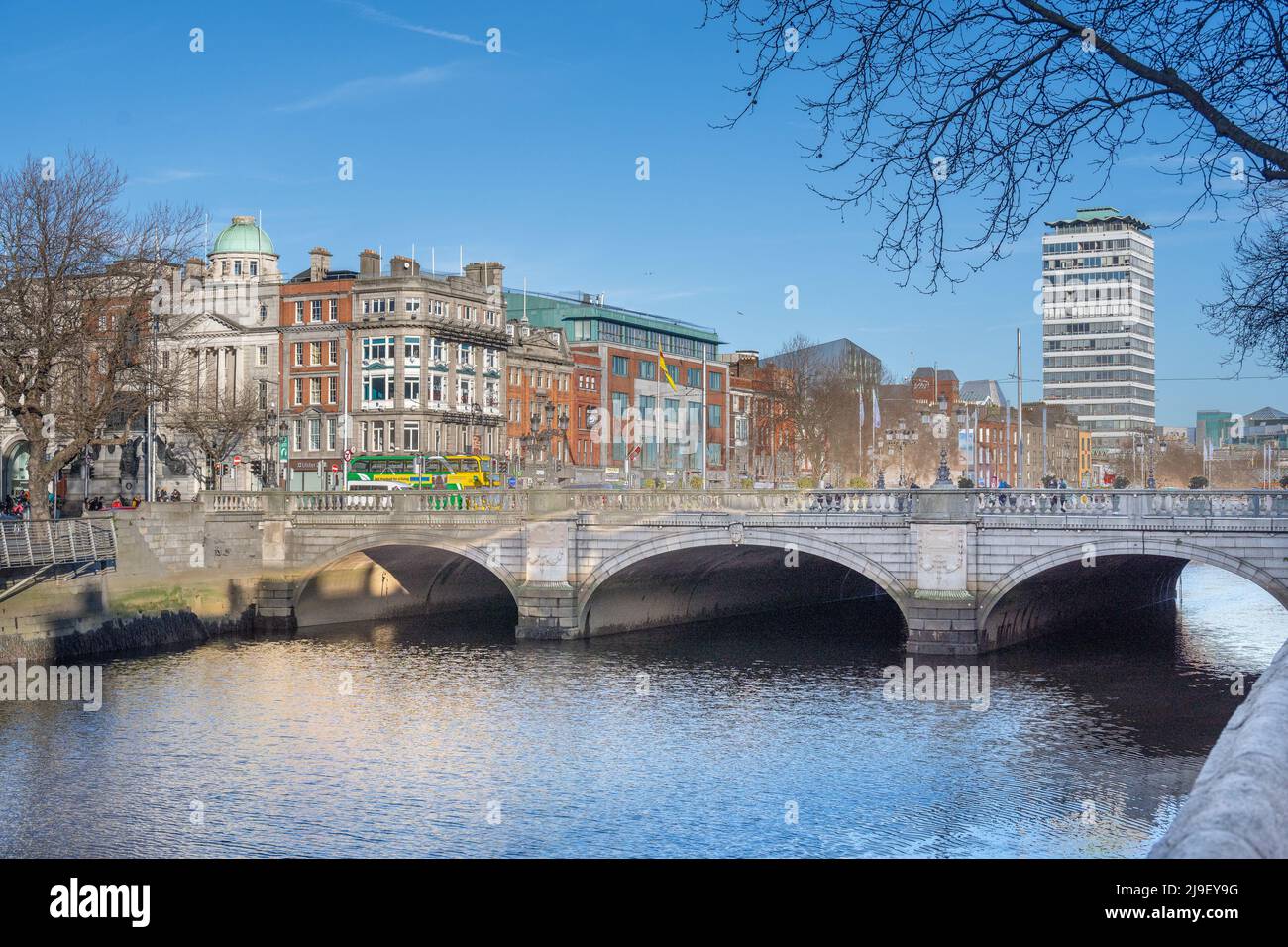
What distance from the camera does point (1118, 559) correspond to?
141 ft

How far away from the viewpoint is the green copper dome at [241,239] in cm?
9019

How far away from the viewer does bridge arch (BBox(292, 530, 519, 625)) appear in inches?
1939

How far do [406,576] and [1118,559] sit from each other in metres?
28.4

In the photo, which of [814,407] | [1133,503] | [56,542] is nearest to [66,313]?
[56,542]

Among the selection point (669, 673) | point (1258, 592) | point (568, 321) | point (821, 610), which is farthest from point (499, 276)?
point (669, 673)

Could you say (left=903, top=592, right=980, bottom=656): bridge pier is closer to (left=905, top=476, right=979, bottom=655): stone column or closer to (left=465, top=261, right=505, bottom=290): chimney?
(left=905, top=476, right=979, bottom=655): stone column

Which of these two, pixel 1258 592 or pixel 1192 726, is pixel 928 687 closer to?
pixel 1192 726

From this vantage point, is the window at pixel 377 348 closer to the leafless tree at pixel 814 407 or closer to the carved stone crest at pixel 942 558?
the leafless tree at pixel 814 407

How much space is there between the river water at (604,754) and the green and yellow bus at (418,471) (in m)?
23.8

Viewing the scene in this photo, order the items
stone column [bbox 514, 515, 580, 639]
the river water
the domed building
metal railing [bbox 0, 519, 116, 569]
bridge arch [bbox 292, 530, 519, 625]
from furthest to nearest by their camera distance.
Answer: the domed building
bridge arch [bbox 292, 530, 519, 625]
stone column [bbox 514, 515, 580, 639]
metal railing [bbox 0, 519, 116, 569]
the river water

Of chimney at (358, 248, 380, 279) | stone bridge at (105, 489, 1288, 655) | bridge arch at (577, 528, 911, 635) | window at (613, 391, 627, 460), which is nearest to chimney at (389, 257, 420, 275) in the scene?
chimney at (358, 248, 380, 279)

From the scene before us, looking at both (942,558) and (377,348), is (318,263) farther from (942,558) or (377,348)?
(942,558)

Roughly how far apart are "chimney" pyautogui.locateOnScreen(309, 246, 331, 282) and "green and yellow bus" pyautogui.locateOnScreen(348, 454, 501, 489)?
17.4m

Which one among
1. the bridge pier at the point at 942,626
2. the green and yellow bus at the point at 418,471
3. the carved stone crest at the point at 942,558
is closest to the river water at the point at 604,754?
the bridge pier at the point at 942,626
